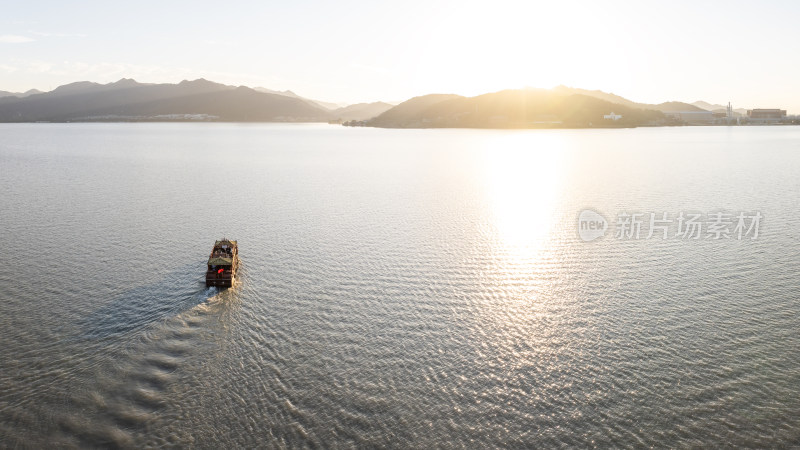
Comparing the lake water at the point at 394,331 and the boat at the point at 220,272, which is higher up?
the boat at the point at 220,272

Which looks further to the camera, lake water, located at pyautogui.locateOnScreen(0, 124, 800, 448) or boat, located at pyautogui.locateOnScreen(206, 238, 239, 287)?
boat, located at pyautogui.locateOnScreen(206, 238, 239, 287)

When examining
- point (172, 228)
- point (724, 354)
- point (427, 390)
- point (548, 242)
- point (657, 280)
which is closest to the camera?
point (427, 390)

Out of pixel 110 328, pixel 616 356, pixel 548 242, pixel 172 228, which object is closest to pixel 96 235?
pixel 172 228

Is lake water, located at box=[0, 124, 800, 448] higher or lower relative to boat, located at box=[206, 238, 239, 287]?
lower

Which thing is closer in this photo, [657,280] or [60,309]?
[60,309]

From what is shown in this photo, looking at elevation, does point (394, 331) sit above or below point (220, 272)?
below

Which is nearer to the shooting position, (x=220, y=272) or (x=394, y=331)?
(x=394, y=331)

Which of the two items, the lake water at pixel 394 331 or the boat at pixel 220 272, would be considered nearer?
the lake water at pixel 394 331

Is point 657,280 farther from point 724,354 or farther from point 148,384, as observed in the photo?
point 148,384
